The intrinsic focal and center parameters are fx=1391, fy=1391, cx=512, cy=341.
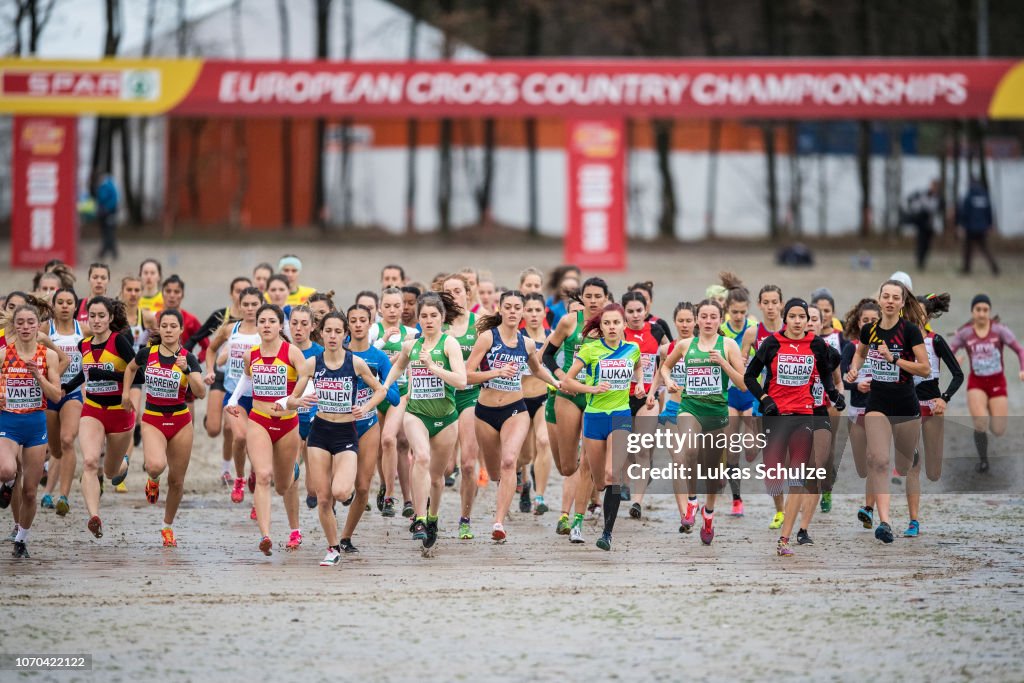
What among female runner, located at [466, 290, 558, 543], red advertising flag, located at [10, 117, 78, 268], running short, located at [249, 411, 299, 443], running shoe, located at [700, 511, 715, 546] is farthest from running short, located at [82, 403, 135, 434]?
red advertising flag, located at [10, 117, 78, 268]

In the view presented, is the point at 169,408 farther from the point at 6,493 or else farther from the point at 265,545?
the point at 6,493

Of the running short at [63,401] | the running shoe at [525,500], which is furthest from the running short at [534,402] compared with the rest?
the running short at [63,401]

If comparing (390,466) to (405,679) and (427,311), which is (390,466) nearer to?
(427,311)

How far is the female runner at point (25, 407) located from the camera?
10812 mm

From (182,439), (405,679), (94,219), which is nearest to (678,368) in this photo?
(182,439)

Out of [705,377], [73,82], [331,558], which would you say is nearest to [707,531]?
[705,377]

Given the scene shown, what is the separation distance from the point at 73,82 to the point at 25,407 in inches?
747

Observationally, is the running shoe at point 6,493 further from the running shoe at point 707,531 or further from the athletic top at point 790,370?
the athletic top at point 790,370

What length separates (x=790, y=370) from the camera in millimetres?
11062

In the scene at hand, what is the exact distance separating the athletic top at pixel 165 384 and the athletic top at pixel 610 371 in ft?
10.5

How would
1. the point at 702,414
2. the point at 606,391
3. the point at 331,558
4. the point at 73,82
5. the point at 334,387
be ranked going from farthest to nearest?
the point at 73,82 → the point at 702,414 → the point at 606,391 → the point at 334,387 → the point at 331,558

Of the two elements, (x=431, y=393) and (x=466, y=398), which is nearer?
(x=431, y=393)

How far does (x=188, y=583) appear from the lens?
32.7ft

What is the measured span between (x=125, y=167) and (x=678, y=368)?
35207 mm
